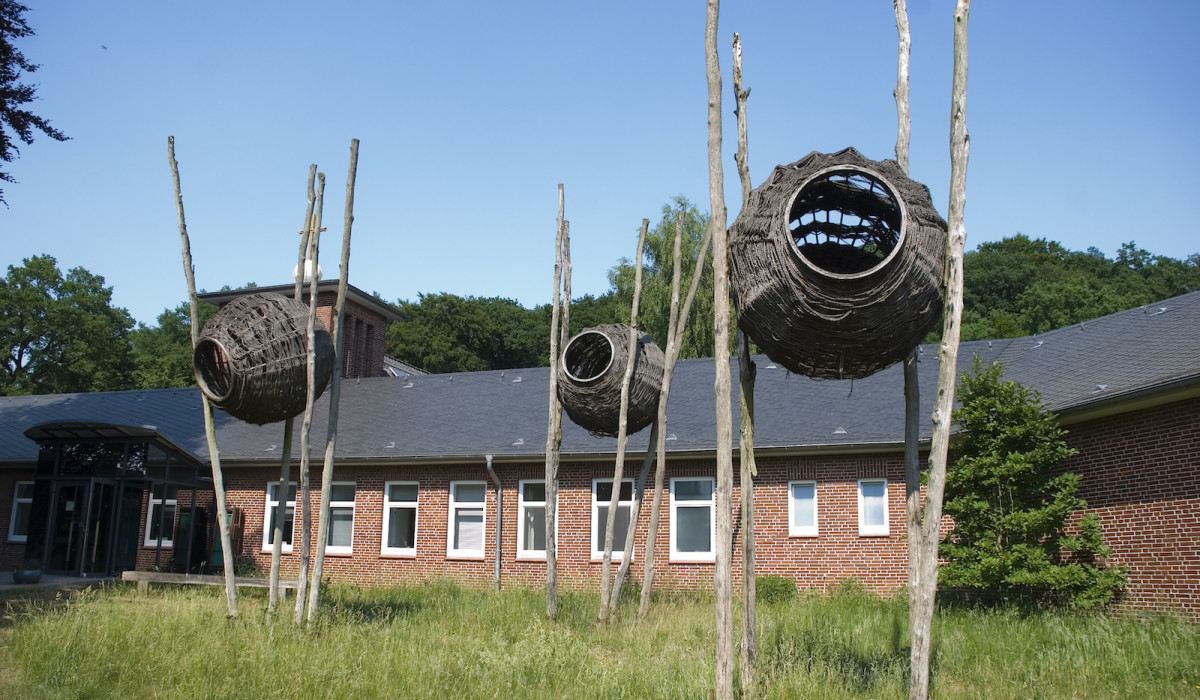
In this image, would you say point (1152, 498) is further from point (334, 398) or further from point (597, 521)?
point (334, 398)

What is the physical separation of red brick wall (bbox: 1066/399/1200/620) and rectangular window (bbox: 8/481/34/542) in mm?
21293

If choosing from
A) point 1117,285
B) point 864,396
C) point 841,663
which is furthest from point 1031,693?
point 1117,285

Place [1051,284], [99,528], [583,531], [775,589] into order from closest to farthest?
1. [775,589]
2. [583,531]
3. [99,528]
4. [1051,284]

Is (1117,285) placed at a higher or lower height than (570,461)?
higher

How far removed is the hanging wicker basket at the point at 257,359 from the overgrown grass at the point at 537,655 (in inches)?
95.5

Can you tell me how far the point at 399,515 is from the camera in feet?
62.8

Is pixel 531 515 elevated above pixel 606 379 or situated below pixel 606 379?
below

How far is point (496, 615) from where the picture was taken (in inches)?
491

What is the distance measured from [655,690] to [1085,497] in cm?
841

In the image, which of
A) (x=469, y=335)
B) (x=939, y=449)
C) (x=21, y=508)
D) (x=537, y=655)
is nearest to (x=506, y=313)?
(x=469, y=335)

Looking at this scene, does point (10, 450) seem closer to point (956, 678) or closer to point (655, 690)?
point (655, 690)

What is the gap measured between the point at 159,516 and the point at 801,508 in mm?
13759

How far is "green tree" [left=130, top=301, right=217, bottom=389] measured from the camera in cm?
4366

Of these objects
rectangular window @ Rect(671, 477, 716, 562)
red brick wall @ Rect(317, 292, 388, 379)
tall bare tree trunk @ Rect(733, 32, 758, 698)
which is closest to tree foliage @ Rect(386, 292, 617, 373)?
red brick wall @ Rect(317, 292, 388, 379)
